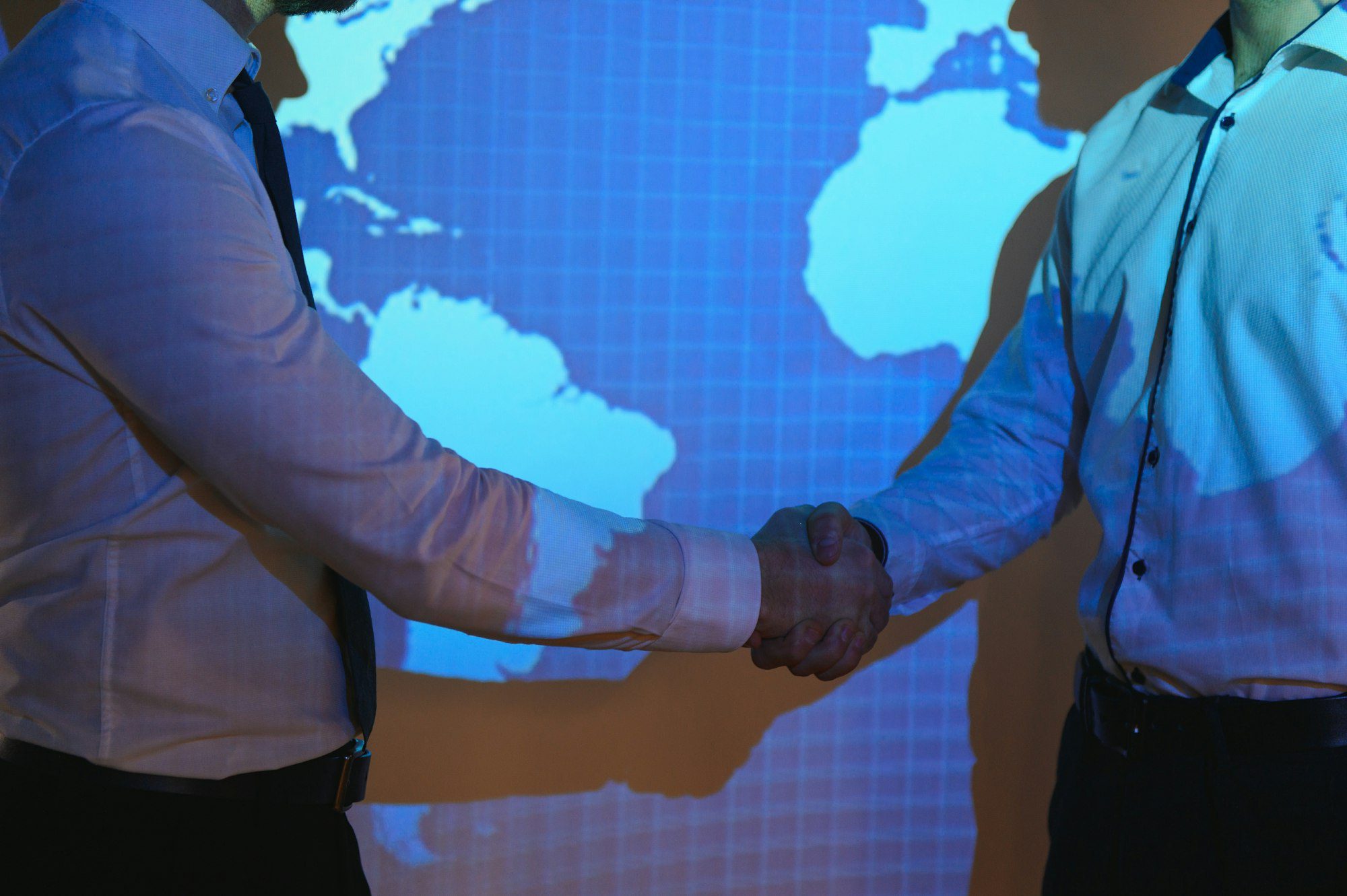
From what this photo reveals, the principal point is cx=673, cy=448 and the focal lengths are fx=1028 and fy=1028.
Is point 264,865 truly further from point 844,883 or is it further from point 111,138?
point 844,883

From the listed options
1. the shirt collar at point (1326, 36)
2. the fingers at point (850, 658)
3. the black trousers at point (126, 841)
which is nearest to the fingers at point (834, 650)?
the fingers at point (850, 658)

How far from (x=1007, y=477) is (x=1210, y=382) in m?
0.35

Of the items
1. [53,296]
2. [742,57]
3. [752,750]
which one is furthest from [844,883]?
[53,296]

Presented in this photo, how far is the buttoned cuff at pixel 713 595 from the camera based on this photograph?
1135 mm

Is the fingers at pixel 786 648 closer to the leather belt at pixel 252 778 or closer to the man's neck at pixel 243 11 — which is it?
the leather belt at pixel 252 778

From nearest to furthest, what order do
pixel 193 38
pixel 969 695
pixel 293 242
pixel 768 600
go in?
pixel 193 38 → pixel 293 242 → pixel 768 600 → pixel 969 695

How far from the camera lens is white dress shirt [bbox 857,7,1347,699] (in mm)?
1112

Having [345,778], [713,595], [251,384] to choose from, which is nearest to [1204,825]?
[713,595]

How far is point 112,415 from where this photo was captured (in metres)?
0.94

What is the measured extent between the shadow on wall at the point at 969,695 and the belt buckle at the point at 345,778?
2.18 ft

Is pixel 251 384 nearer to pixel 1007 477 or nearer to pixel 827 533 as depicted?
pixel 827 533

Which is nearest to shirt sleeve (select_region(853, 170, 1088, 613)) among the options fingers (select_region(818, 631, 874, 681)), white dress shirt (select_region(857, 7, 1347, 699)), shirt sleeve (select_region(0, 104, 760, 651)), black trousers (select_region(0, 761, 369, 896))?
white dress shirt (select_region(857, 7, 1347, 699))

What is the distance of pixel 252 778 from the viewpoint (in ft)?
3.36

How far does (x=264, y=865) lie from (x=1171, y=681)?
1.01 m
